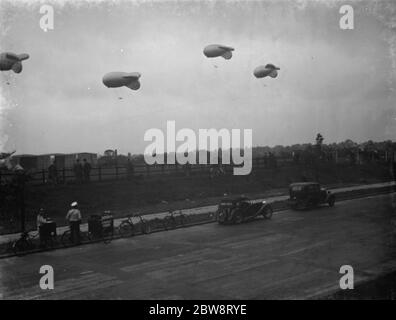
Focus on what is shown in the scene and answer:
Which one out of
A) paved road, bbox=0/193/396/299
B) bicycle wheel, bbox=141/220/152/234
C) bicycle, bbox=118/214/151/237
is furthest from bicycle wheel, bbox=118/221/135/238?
paved road, bbox=0/193/396/299

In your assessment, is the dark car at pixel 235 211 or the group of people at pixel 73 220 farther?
the dark car at pixel 235 211

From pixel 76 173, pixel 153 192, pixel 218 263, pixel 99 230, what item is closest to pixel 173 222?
pixel 99 230

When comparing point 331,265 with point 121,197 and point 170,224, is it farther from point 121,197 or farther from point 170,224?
point 121,197

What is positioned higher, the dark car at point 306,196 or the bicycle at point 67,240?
the dark car at point 306,196

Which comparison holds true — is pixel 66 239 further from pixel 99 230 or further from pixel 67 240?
pixel 99 230

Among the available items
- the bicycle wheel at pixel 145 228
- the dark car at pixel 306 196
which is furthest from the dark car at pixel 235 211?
the dark car at pixel 306 196

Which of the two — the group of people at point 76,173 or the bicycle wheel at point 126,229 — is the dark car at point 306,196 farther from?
the group of people at point 76,173
